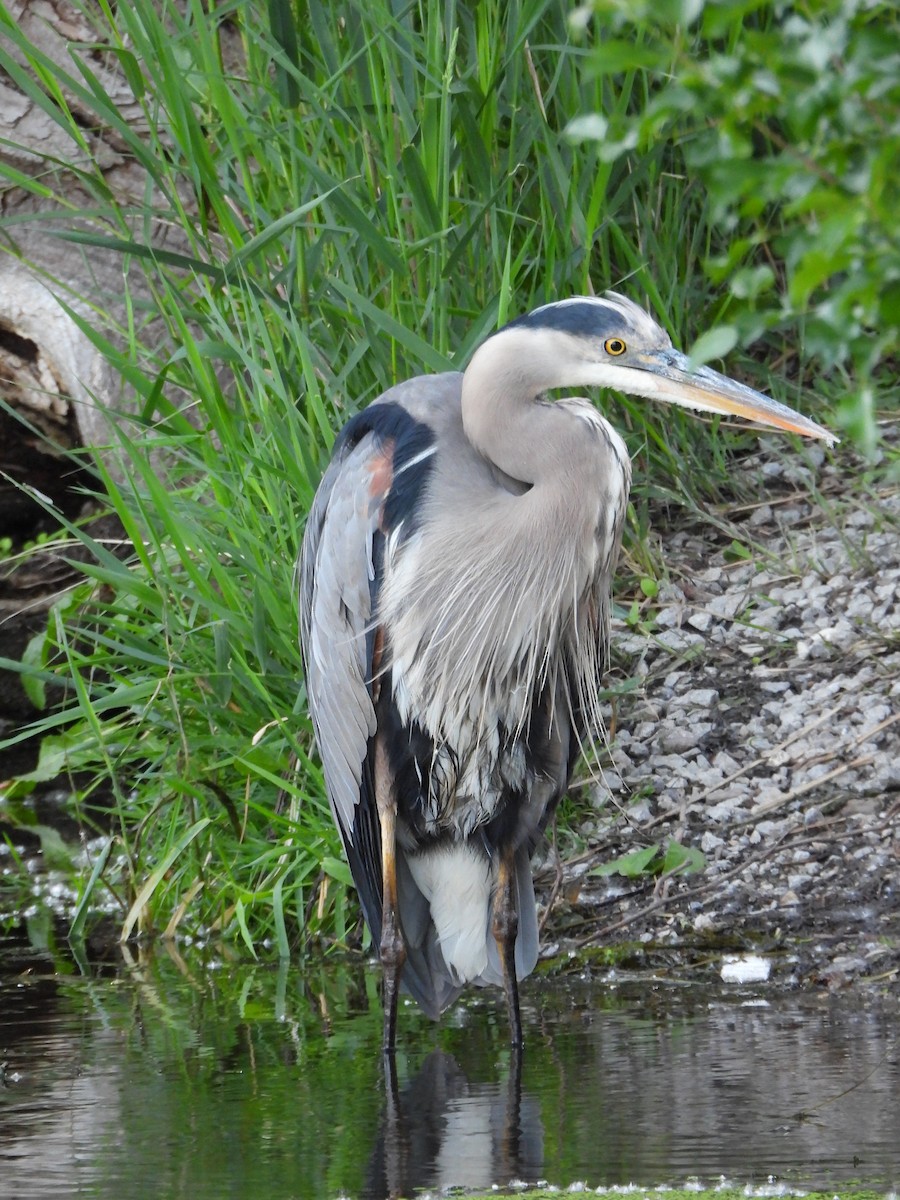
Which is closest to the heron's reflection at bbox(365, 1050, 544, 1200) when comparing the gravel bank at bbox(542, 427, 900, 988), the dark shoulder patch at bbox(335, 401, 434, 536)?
the gravel bank at bbox(542, 427, 900, 988)

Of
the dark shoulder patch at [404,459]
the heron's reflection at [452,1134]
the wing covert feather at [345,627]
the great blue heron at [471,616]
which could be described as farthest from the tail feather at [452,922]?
the dark shoulder patch at [404,459]

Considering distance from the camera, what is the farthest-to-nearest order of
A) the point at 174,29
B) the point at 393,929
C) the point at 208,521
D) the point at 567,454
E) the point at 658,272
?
the point at 174,29, the point at 658,272, the point at 208,521, the point at 393,929, the point at 567,454

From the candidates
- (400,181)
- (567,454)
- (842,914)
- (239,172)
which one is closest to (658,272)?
(400,181)

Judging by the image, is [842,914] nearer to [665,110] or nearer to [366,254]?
[366,254]

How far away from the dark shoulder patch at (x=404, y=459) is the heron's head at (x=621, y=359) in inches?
12.1

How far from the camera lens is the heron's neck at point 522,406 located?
129 inches

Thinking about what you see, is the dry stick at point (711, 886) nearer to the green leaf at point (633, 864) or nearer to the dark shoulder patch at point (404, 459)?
the green leaf at point (633, 864)

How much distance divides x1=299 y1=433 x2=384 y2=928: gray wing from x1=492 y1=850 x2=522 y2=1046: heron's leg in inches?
10.9

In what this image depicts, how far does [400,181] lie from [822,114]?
3.32 meters

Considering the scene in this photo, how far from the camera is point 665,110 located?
1.18 metres

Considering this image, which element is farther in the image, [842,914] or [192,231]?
[192,231]

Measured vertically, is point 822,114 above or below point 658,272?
below

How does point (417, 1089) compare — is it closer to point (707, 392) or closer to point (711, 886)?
point (711, 886)

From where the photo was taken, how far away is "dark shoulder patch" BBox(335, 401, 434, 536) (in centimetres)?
344
